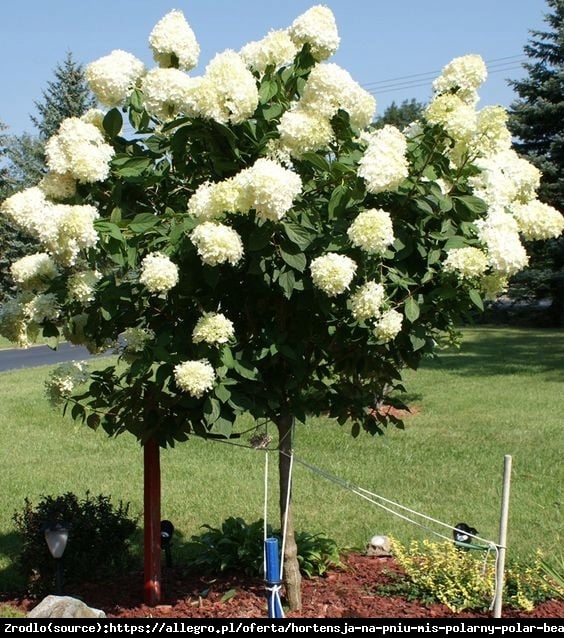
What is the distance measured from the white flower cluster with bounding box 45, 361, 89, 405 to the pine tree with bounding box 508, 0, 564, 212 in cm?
1826

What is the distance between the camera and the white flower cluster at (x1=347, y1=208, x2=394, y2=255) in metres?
3.08

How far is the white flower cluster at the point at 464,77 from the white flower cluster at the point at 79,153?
4.39 feet

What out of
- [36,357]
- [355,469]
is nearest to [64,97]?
[36,357]

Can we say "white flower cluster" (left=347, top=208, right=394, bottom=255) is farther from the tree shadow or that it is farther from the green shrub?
the tree shadow

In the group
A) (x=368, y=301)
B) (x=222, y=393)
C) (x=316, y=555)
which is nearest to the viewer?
(x=368, y=301)

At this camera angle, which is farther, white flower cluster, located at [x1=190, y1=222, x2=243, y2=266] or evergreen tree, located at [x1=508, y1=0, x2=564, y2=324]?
evergreen tree, located at [x1=508, y1=0, x2=564, y2=324]

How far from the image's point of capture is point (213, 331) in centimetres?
336

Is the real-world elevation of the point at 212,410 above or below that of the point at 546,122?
below

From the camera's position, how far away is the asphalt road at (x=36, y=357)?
65.7 ft

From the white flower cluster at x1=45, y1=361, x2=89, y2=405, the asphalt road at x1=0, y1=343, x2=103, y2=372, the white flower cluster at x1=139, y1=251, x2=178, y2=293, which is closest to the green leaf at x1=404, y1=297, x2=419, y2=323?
the white flower cluster at x1=139, y1=251, x2=178, y2=293

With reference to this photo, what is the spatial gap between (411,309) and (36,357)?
19.8m

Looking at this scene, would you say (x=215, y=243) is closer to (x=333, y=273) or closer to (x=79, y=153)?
(x=333, y=273)

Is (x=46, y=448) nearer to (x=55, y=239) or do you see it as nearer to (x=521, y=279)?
(x=55, y=239)
